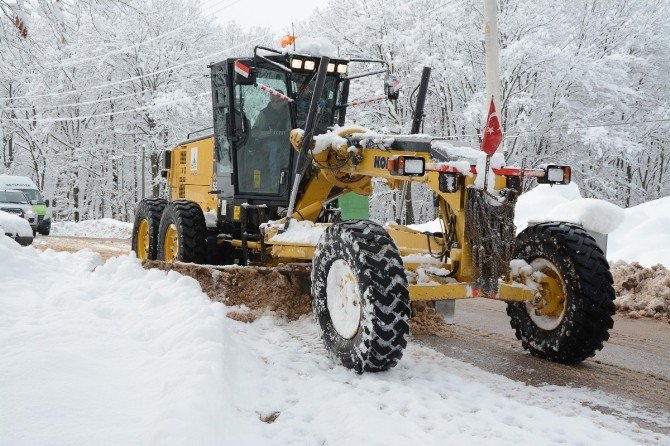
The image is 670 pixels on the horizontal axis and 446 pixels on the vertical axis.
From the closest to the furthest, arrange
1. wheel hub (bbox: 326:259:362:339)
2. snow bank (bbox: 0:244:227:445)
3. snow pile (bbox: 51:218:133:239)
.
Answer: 1. snow bank (bbox: 0:244:227:445)
2. wheel hub (bbox: 326:259:362:339)
3. snow pile (bbox: 51:218:133:239)

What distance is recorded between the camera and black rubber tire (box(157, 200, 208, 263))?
7793 millimetres

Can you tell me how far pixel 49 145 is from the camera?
3688 cm

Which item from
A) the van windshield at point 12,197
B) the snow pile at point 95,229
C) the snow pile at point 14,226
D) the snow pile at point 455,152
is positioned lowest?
the snow pile at point 95,229

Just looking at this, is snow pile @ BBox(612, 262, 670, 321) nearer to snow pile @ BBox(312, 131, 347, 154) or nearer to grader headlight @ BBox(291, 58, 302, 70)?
snow pile @ BBox(312, 131, 347, 154)

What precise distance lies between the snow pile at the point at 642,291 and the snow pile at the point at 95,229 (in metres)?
17.9

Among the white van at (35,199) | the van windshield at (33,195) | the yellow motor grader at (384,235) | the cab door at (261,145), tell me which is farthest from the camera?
the van windshield at (33,195)

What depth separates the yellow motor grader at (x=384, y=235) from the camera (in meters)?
4.46

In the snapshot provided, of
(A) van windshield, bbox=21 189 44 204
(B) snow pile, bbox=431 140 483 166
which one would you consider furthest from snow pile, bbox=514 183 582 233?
(A) van windshield, bbox=21 189 44 204

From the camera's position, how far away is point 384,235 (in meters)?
4.50

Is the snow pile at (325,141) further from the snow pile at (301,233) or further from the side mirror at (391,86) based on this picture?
the side mirror at (391,86)

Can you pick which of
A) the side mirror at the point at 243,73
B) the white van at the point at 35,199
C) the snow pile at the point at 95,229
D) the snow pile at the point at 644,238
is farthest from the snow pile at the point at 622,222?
the white van at the point at 35,199

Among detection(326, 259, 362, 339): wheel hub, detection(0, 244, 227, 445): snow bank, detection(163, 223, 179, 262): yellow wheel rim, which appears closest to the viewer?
detection(0, 244, 227, 445): snow bank

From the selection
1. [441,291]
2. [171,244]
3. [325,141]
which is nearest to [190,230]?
[171,244]

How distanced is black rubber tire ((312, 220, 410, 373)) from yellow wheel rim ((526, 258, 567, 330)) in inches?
56.3
